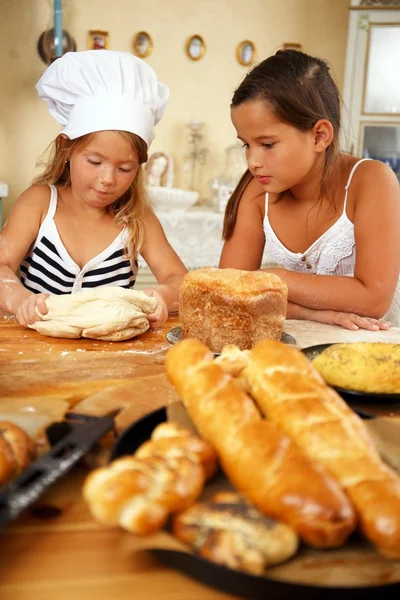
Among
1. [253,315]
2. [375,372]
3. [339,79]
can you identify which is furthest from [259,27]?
[375,372]

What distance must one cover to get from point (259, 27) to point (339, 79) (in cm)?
82

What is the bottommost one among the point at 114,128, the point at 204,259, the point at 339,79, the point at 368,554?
the point at 204,259

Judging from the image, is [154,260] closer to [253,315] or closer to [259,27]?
[253,315]

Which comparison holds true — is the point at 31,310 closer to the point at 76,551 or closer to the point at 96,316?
the point at 96,316

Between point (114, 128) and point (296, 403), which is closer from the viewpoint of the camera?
point (296, 403)

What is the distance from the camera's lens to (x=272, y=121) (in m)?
1.62

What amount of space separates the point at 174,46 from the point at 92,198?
10.8ft

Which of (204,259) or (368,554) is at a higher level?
(368,554)

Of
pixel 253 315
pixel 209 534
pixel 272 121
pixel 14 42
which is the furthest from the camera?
pixel 14 42

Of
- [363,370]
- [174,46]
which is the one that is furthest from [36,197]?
[174,46]

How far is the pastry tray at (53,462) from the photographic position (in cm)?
48

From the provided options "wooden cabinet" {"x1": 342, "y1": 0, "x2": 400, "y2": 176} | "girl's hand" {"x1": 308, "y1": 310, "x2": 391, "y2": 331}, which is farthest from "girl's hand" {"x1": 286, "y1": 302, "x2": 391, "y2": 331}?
"wooden cabinet" {"x1": 342, "y1": 0, "x2": 400, "y2": 176}

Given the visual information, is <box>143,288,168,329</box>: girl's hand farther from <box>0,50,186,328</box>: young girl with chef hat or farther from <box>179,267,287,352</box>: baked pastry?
<box>179,267,287,352</box>: baked pastry

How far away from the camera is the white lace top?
6.16 feet
